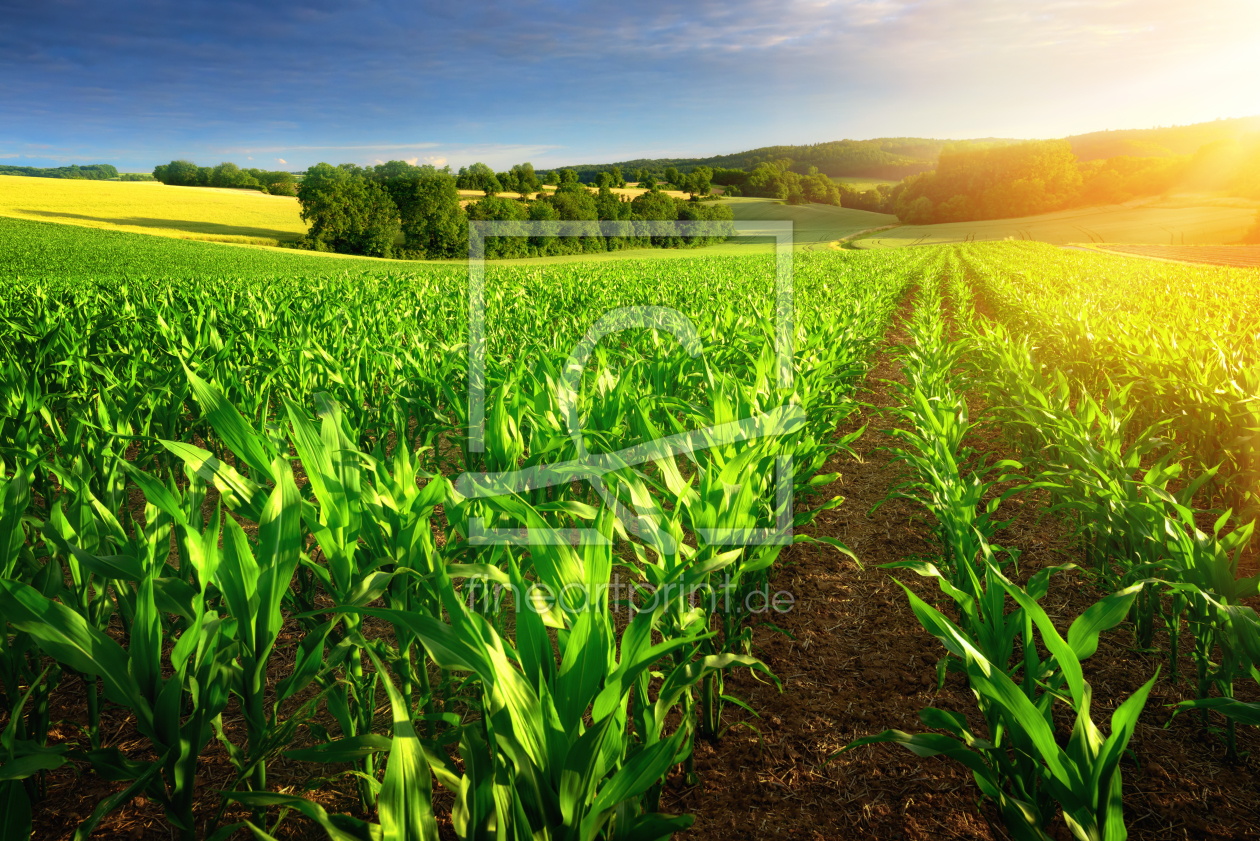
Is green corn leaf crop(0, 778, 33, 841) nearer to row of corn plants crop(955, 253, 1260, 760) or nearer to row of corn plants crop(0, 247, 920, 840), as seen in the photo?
row of corn plants crop(0, 247, 920, 840)

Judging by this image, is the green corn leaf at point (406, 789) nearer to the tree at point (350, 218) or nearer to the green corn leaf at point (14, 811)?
the green corn leaf at point (14, 811)

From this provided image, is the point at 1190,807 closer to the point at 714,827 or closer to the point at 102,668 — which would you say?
the point at 714,827

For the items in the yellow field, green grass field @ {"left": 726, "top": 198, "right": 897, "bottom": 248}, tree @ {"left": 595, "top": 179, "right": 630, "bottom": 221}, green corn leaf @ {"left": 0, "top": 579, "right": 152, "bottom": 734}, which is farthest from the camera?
green grass field @ {"left": 726, "top": 198, "right": 897, "bottom": 248}

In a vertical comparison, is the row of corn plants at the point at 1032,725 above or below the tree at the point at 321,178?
below

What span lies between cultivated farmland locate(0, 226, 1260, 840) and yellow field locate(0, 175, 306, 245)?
148 feet

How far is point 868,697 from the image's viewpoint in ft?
7.41

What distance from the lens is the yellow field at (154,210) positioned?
41.5 metres

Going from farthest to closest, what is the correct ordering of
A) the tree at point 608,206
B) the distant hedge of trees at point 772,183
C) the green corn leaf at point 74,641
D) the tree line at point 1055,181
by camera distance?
the distant hedge of trees at point 772,183
the tree line at point 1055,181
the tree at point 608,206
the green corn leaf at point 74,641

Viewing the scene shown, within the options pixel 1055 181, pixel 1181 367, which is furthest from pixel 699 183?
pixel 1181 367

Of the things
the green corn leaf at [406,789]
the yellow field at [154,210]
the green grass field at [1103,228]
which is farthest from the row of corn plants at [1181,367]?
the yellow field at [154,210]

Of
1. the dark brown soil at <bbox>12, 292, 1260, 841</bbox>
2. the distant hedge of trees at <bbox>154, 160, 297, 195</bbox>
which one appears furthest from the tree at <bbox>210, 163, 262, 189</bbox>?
the dark brown soil at <bbox>12, 292, 1260, 841</bbox>

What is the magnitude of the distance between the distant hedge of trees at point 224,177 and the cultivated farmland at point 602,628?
90357 millimetres

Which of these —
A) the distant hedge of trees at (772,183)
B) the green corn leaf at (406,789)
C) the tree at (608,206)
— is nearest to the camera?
the green corn leaf at (406,789)

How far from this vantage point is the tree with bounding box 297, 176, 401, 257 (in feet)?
141
